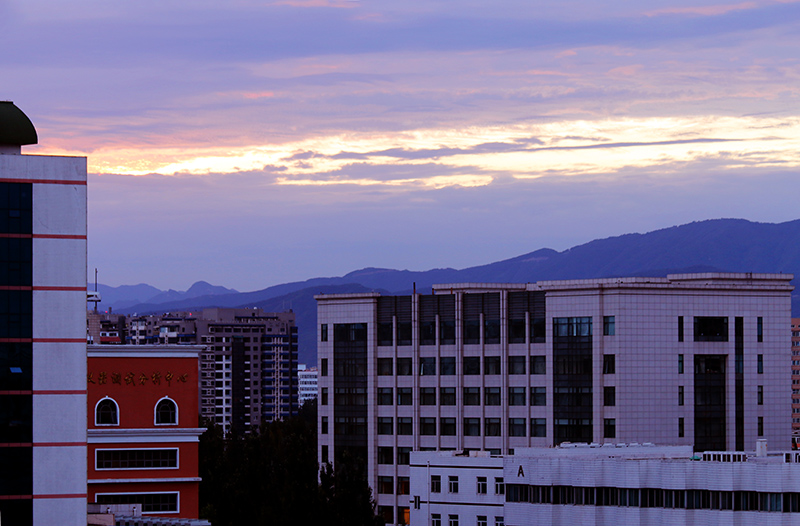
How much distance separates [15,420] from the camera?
52062mm

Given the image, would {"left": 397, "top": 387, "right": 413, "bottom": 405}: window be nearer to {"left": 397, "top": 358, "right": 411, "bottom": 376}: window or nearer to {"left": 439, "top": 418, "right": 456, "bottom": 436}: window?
{"left": 397, "top": 358, "right": 411, "bottom": 376}: window

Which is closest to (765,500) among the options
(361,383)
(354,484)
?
(354,484)

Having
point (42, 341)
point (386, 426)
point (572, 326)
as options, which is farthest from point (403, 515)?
point (42, 341)

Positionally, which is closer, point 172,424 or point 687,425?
point 172,424

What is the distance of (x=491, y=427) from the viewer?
420 ft

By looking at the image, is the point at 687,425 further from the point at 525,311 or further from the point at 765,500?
the point at 765,500

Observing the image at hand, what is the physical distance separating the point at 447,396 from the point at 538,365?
10624mm

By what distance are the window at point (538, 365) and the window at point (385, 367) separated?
15.8m

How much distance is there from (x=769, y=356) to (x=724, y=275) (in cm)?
865

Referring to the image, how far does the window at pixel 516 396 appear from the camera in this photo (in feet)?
415

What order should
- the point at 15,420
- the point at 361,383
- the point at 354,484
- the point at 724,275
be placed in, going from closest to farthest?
the point at 15,420 < the point at 354,484 < the point at 724,275 < the point at 361,383

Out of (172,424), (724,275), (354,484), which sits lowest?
(354,484)

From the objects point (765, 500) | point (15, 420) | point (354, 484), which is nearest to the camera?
point (15, 420)

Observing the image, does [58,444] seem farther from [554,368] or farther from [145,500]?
[554,368]
